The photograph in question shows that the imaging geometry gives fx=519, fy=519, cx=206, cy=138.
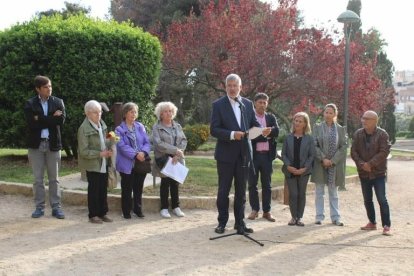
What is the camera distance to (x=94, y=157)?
7.26 m

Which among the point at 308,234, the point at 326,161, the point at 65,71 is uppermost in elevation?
the point at 65,71

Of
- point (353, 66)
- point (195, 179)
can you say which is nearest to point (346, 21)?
point (353, 66)

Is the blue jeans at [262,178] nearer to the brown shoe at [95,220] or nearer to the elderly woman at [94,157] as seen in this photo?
the elderly woman at [94,157]

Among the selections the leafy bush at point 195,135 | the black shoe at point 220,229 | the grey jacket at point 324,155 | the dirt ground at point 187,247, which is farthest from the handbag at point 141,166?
the leafy bush at point 195,135

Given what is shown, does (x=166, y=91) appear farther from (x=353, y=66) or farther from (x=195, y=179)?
(x=195, y=179)

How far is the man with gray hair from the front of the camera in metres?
7.04

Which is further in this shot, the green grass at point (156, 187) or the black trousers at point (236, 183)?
the green grass at point (156, 187)

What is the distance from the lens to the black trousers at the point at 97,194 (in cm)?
735

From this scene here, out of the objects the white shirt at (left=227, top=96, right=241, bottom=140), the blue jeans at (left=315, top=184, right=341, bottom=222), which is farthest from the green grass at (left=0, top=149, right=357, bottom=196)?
the white shirt at (left=227, top=96, right=241, bottom=140)

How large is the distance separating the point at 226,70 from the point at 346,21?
3535 mm

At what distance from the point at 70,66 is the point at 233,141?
5344 mm

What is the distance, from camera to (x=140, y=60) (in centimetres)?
1120

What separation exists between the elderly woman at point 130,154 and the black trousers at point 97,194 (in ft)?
0.96

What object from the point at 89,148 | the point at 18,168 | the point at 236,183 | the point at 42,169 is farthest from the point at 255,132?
the point at 18,168
